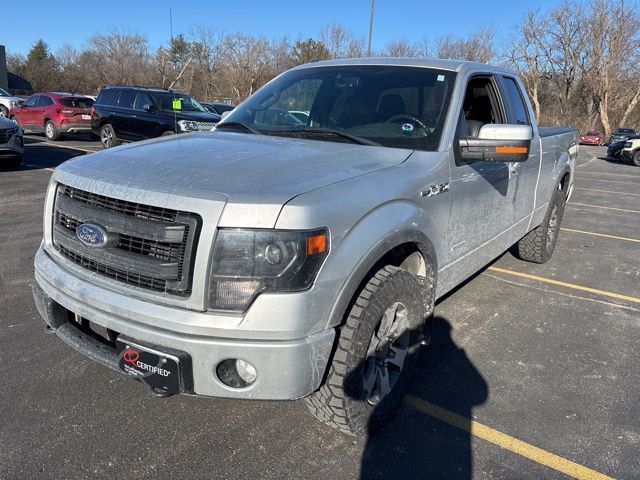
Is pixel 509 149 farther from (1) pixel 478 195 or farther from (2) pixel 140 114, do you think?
(2) pixel 140 114

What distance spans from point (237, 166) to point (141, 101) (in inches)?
500

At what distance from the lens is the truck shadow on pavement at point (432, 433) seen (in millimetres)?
2465

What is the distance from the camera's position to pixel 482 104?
4.09 meters

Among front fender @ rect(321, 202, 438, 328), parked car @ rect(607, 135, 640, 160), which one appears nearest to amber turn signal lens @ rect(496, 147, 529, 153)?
front fender @ rect(321, 202, 438, 328)

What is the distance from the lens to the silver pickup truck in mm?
2080

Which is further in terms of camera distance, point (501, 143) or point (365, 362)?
point (501, 143)

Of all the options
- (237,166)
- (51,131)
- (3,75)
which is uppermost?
(3,75)

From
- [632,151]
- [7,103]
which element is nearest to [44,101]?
[7,103]

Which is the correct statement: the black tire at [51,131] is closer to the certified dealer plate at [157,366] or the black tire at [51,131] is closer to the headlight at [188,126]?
the headlight at [188,126]

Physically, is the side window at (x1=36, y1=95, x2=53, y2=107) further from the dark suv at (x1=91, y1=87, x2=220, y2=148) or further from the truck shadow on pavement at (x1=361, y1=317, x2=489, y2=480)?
the truck shadow on pavement at (x1=361, y1=317, x2=489, y2=480)

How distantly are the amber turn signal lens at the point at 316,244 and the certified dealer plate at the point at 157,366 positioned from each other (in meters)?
0.68

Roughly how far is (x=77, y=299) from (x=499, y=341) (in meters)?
2.95

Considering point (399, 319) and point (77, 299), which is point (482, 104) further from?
point (77, 299)

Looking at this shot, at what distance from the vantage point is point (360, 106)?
3432mm
